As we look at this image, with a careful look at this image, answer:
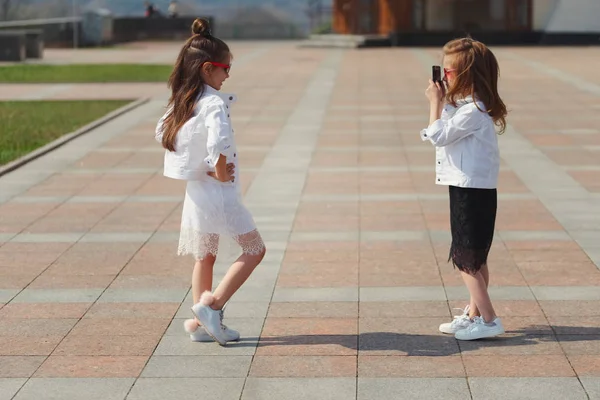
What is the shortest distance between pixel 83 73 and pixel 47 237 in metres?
20.4

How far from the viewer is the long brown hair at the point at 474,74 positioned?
6105 millimetres

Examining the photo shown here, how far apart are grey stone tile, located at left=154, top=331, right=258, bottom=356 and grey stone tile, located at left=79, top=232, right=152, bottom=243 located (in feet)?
9.11

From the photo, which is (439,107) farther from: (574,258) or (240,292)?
(574,258)

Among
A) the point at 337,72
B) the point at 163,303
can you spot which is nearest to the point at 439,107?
the point at 163,303

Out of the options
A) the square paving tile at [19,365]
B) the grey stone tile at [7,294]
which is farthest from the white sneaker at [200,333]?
the grey stone tile at [7,294]

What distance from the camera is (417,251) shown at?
28.3ft

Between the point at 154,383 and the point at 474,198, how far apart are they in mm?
1912

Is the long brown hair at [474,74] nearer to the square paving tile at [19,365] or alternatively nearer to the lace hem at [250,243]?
the lace hem at [250,243]

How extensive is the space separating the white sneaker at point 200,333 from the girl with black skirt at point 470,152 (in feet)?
3.81

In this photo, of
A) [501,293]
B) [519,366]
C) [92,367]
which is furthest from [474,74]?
[92,367]

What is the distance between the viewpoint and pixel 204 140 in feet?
20.0

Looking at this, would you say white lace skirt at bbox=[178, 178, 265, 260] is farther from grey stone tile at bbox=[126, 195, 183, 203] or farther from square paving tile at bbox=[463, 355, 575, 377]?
grey stone tile at bbox=[126, 195, 183, 203]

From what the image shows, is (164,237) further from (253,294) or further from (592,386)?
(592,386)

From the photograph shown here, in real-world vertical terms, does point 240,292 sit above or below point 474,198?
below
